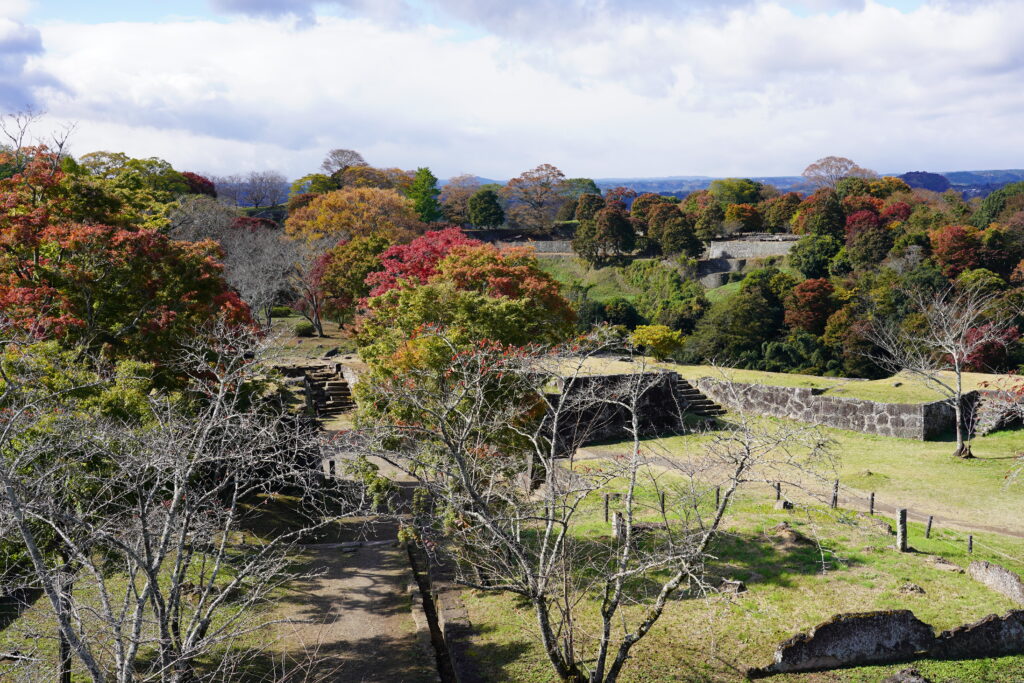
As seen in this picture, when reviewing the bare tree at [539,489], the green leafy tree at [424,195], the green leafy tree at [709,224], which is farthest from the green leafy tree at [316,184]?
the bare tree at [539,489]

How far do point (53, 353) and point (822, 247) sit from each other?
35241mm

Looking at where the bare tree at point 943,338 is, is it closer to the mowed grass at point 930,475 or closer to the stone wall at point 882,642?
the mowed grass at point 930,475

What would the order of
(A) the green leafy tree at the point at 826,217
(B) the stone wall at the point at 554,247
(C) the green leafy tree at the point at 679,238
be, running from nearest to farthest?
(A) the green leafy tree at the point at 826,217, (C) the green leafy tree at the point at 679,238, (B) the stone wall at the point at 554,247

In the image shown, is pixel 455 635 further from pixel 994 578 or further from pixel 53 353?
pixel 994 578

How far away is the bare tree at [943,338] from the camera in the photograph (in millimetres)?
19609

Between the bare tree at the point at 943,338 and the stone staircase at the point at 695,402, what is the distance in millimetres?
5232

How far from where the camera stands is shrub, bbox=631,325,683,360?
26516 millimetres

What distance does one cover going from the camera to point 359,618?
1012 centimetres

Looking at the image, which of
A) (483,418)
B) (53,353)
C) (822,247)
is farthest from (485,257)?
(822,247)

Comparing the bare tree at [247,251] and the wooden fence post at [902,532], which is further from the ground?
the bare tree at [247,251]

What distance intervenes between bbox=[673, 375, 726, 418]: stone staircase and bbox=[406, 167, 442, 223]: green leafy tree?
30043 millimetres

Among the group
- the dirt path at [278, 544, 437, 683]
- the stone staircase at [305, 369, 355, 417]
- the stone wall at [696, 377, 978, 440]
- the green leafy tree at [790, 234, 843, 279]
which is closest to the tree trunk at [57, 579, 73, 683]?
the dirt path at [278, 544, 437, 683]

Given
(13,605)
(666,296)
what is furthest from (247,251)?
(13,605)

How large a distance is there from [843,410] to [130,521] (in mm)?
19375
